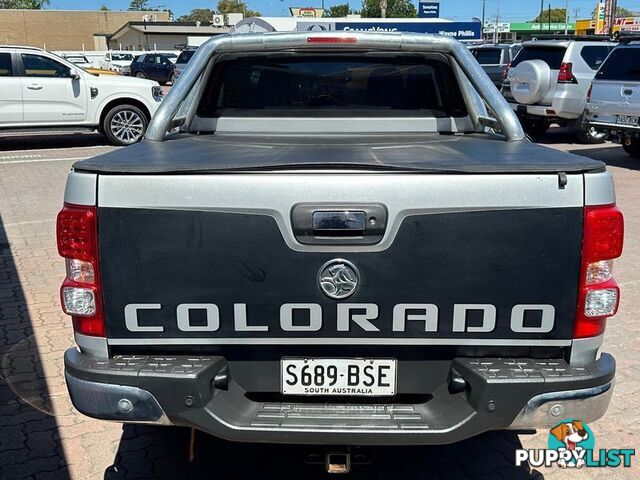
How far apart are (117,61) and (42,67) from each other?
1326 inches

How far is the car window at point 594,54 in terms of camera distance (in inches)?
523

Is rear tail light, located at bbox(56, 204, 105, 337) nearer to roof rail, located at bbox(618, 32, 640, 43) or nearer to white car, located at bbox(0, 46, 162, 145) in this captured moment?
white car, located at bbox(0, 46, 162, 145)

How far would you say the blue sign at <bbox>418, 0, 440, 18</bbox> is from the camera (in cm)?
4694

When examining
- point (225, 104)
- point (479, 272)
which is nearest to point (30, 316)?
point (225, 104)

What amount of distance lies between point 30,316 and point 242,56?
2611mm

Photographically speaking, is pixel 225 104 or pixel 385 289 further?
pixel 225 104

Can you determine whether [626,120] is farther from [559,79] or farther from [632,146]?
[559,79]

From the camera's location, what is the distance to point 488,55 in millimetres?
19297

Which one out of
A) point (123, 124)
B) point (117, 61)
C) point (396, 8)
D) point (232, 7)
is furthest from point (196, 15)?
point (123, 124)

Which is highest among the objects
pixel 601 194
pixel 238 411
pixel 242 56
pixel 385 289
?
pixel 242 56

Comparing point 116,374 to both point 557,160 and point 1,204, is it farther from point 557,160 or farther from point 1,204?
point 1,204

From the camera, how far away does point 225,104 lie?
4.05 meters

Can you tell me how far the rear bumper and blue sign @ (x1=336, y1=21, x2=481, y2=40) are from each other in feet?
56.9

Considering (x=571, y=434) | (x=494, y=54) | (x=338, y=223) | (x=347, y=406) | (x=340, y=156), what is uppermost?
(x=494, y=54)
